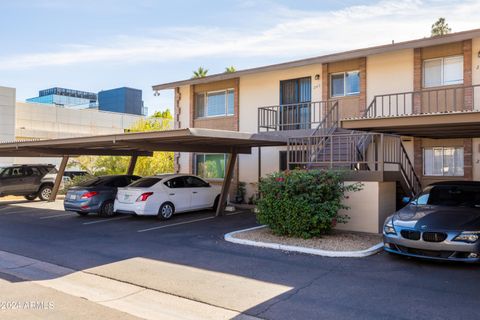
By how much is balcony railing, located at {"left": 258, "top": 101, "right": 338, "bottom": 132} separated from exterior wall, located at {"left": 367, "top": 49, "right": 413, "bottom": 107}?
1.53 metres

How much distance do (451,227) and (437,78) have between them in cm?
743

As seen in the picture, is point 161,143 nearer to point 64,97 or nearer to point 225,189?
point 225,189

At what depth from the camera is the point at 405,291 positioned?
607 cm

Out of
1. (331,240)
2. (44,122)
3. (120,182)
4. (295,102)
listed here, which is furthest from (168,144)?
(44,122)

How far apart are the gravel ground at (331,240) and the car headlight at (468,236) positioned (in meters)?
2.00

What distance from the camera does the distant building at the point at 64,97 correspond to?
2980 inches

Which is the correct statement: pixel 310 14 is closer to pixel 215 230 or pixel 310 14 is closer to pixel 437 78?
pixel 437 78

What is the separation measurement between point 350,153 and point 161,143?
5844 mm

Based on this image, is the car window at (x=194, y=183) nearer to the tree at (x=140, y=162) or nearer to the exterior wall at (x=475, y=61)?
the exterior wall at (x=475, y=61)

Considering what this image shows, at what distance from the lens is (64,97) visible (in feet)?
253

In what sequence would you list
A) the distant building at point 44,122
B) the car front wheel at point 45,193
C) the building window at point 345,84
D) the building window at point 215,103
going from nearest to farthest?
the building window at point 345,84 → the building window at point 215,103 → the car front wheel at point 45,193 → the distant building at point 44,122

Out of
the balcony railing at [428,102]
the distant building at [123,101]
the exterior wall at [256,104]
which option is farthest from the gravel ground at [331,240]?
the distant building at [123,101]

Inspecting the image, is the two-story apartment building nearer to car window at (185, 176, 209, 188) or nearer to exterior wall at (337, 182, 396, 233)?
exterior wall at (337, 182, 396, 233)

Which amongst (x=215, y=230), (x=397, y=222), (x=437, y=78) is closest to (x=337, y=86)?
(x=437, y=78)
